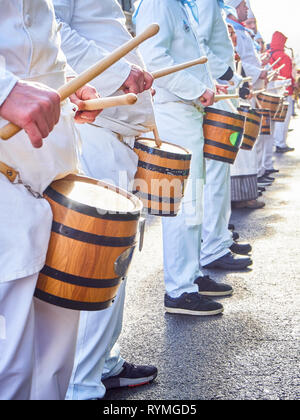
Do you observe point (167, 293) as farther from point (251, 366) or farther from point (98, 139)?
point (98, 139)

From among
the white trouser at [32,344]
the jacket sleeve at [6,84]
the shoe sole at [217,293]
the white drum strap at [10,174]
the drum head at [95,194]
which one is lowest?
the shoe sole at [217,293]

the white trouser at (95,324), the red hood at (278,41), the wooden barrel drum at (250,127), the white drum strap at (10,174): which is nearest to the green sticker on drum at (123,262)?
the white drum strap at (10,174)

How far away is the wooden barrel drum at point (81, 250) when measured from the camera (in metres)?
1.55

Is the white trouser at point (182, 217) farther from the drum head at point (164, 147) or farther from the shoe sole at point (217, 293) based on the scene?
the drum head at point (164, 147)

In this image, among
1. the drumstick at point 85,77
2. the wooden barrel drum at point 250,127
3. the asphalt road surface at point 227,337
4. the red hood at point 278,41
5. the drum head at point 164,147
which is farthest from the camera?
the red hood at point 278,41

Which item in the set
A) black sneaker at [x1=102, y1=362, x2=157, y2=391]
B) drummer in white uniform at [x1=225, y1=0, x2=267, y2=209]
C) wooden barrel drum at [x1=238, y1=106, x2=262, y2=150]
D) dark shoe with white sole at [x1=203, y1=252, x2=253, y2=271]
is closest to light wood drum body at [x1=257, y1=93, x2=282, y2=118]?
drummer in white uniform at [x1=225, y1=0, x2=267, y2=209]

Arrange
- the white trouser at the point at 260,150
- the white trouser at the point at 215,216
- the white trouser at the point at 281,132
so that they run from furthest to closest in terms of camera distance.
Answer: the white trouser at the point at 281,132 < the white trouser at the point at 260,150 < the white trouser at the point at 215,216

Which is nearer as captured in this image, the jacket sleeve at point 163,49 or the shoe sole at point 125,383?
the shoe sole at point 125,383

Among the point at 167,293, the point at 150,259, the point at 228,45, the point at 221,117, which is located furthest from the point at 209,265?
the point at 228,45

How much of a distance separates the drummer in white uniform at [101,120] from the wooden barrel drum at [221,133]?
3.83ft

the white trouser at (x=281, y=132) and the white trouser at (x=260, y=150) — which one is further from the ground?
the white trouser at (x=260, y=150)

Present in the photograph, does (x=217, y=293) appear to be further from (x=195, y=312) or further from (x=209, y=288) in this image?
(x=195, y=312)

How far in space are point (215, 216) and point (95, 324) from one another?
2304mm
